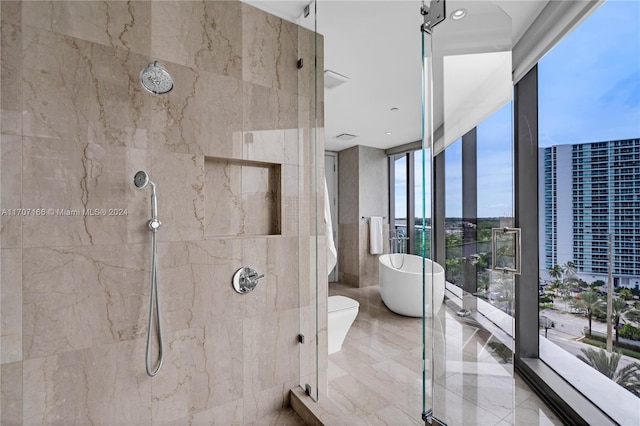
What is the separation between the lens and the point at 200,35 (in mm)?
1440

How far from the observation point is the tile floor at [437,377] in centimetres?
120

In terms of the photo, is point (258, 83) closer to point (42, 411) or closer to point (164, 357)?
point (164, 357)

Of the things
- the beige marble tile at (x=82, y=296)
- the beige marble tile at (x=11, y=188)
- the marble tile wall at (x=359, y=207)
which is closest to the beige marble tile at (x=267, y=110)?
the beige marble tile at (x=82, y=296)

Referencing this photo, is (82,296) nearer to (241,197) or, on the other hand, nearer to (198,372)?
(198,372)

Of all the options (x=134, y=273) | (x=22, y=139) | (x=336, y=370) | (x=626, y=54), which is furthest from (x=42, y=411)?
(x=626, y=54)

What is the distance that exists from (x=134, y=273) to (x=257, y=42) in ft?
4.53

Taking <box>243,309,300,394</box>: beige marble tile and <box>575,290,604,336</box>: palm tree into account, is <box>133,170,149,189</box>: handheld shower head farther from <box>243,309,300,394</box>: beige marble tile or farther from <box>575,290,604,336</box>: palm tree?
<box>575,290,604,336</box>: palm tree

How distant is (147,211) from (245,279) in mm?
593

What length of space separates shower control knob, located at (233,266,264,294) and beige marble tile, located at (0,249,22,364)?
2.69ft

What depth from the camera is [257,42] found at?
1.61m

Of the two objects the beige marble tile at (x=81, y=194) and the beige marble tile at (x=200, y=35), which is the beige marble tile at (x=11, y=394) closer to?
the beige marble tile at (x=81, y=194)

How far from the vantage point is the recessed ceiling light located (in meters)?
1.16

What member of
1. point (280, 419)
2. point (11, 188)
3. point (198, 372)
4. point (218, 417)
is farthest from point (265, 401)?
point (11, 188)

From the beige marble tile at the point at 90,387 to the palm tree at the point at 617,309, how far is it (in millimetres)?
2390
